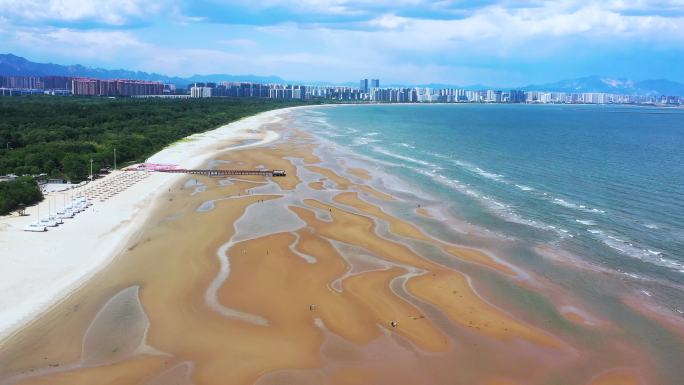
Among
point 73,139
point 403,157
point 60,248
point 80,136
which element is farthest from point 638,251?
point 80,136

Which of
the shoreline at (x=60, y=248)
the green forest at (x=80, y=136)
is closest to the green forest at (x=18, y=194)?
the shoreline at (x=60, y=248)

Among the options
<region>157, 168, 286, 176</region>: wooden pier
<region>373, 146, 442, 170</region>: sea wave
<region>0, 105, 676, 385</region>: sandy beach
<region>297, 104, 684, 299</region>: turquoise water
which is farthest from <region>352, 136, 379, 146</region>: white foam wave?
<region>0, 105, 676, 385</region>: sandy beach

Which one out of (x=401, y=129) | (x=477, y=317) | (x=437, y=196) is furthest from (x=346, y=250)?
(x=401, y=129)

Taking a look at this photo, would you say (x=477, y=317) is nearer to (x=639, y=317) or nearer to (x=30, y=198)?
(x=639, y=317)

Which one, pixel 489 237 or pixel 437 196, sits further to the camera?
pixel 437 196

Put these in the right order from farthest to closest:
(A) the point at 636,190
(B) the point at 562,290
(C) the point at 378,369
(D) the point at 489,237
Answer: (A) the point at 636,190, (D) the point at 489,237, (B) the point at 562,290, (C) the point at 378,369

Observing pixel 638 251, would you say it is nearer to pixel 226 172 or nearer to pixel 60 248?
pixel 60 248
